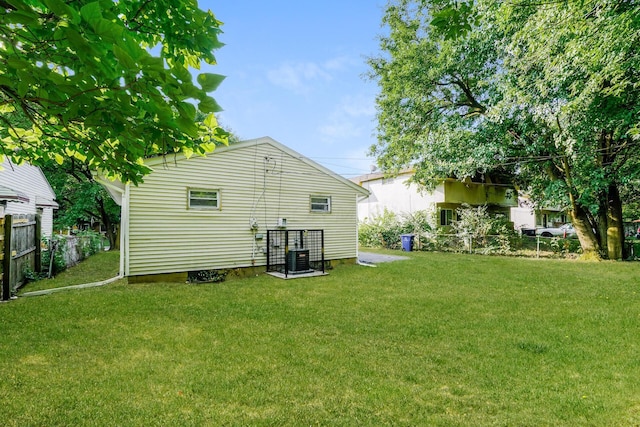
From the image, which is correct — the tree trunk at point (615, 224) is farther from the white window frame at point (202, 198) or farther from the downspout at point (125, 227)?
the downspout at point (125, 227)

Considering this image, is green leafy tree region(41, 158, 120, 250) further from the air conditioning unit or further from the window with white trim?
the window with white trim

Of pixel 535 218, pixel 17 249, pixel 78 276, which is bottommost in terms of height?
pixel 78 276

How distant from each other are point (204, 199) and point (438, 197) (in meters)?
14.2

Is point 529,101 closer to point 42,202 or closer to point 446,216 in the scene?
point 446,216

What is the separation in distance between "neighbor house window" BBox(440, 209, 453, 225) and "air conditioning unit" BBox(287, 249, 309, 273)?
12.6m

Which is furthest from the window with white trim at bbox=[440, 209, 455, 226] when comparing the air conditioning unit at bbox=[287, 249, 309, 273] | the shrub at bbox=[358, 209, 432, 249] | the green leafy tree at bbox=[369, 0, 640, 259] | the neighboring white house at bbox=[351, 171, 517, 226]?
the air conditioning unit at bbox=[287, 249, 309, 273]

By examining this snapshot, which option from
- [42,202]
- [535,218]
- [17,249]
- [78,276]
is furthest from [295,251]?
[535,218]

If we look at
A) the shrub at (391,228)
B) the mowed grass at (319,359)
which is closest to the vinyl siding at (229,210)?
the mowed grass at (319,359)

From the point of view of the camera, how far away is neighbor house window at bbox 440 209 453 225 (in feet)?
66.8

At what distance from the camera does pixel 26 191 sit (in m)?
14.2

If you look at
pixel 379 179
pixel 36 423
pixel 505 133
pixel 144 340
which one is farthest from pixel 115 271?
pixel 379 179

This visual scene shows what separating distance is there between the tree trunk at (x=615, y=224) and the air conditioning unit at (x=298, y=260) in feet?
40.4

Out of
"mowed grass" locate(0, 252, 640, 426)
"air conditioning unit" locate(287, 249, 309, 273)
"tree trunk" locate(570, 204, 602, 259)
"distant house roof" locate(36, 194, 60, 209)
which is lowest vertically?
"mowed grass" locate(0, 252, 640, 426)

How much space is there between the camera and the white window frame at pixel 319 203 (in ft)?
37.7
